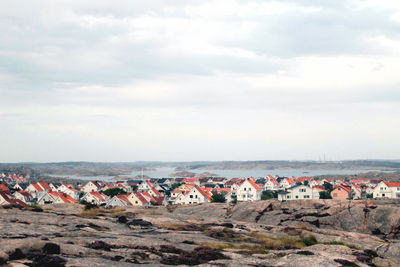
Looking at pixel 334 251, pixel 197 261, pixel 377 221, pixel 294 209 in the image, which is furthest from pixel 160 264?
pixel 294 209

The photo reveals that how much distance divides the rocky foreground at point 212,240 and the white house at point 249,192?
218ft

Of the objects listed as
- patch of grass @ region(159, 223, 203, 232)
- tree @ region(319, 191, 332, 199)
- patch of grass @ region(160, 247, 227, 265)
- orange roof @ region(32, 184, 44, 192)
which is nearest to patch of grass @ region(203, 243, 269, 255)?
patch of grass @ region(160, 247, 227, 265)

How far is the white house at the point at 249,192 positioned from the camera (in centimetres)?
12177

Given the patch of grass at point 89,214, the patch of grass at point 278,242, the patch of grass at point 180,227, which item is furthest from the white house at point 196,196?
the patch of grass at point 278,242

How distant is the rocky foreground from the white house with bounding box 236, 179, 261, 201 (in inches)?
2616

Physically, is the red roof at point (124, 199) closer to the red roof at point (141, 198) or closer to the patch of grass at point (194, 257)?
the red roof at point (141, 198)

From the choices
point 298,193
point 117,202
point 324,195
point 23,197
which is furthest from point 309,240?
point 23,197

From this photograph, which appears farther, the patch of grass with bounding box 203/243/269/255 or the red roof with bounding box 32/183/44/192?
the red roof with bounding box 32/183/44/192

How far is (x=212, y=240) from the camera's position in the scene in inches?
1243

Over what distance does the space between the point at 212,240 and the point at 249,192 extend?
93.1m

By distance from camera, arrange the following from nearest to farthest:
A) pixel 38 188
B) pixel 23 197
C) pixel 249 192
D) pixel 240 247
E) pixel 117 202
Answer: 1. pixel 240 247
2. pixel 117 202
3. pixel 23 197
4. pixel 249 192
5. pixel 38 188

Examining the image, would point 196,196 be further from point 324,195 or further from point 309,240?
point 309,240

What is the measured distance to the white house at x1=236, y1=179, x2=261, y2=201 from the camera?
400 feet

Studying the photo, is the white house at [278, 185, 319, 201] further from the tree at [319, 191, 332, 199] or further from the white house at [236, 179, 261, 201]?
the white house at [236, 179, 261, 201]
